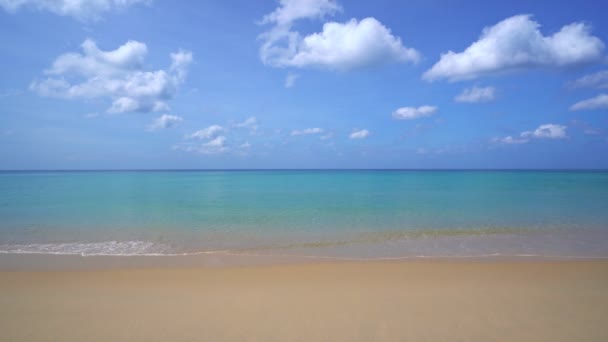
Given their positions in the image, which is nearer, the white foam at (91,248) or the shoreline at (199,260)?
the shoreline at (199,260)

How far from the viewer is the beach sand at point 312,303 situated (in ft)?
14.1

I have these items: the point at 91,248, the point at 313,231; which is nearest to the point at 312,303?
the point at 313,231

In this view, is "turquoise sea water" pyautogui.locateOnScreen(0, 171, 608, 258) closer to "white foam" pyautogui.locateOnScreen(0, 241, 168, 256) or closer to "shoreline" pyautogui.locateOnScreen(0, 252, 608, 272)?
"white foam" pyautogui.locateOnScreen(0, 241, 168, 256)

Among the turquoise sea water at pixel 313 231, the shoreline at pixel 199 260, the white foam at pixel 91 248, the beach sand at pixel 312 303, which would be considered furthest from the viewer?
the turquoise sea water at pixel 313 231

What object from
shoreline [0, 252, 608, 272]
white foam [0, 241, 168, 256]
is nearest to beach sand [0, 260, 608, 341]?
shoreline [0, 252, 608, 272]

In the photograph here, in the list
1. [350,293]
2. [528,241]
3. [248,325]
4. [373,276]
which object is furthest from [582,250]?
[248,325]

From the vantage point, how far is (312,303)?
5234mm

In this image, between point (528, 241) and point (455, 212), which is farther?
point (455, 212)

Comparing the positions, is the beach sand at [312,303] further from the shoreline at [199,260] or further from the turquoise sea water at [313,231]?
the turquoise sea water at [313,231]

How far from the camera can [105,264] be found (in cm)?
775

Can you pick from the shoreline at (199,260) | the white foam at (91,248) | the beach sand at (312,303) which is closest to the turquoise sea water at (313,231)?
the white foam at (91,248)

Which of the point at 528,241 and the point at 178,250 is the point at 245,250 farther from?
the point at 528,241

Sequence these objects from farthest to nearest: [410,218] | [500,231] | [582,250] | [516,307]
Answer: [410,218] < [500,231] < [582,250] < [516,307]

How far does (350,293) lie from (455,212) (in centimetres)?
1312
